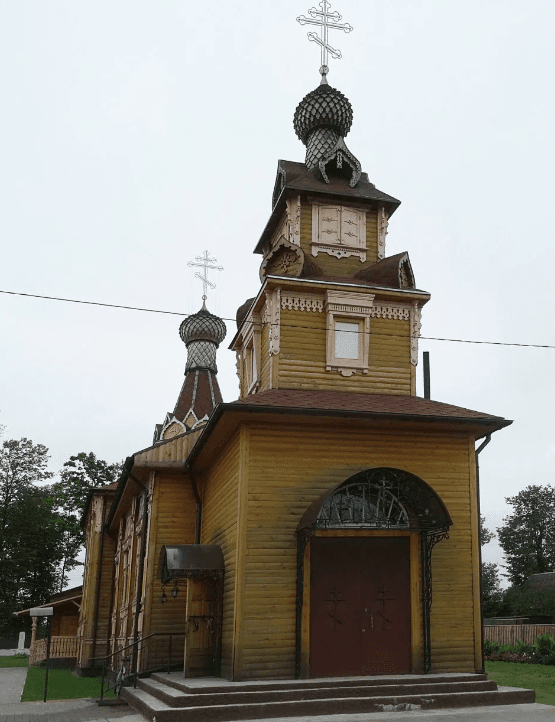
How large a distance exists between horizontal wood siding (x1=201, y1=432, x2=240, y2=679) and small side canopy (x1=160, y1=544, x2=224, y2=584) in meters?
0.18

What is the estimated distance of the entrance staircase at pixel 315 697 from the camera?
11.5 metres

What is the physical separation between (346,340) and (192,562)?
18.7ft

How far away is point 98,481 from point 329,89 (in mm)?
35599

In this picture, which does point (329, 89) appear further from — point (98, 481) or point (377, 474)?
point (98, 481)

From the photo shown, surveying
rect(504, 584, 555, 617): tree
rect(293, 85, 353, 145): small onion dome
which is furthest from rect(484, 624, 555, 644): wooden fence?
rect(293, 85, 353, 145): small onion dome

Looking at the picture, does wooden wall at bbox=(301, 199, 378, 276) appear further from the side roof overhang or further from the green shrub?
the green shrub

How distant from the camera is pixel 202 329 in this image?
34375 mm

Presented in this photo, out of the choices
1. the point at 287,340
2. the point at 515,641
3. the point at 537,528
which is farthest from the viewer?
Answer: the point at 537,528

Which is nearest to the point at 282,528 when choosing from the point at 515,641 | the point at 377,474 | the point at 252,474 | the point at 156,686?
the point at 252,474

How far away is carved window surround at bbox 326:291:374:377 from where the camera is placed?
16.5 metres

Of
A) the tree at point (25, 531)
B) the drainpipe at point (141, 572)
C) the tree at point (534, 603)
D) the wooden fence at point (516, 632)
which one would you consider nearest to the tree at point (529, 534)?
the tree at point (534, 603)

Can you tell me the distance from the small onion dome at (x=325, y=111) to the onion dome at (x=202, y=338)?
49.2 feet

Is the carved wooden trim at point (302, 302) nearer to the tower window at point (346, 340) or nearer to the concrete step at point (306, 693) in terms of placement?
the tower window at point (346, 340)

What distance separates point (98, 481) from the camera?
49719mm
